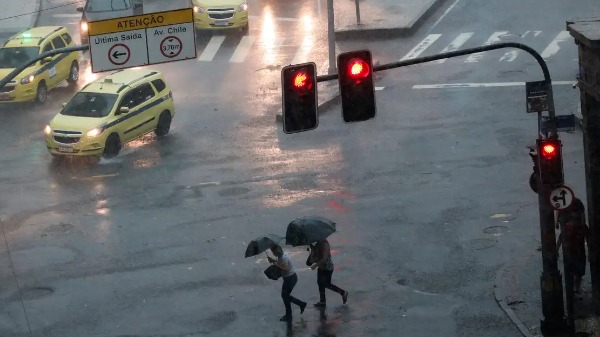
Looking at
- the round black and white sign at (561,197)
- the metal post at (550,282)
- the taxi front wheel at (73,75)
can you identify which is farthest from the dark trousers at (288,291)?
the taxi front wheel at (73,75)

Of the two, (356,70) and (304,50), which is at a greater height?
(356,70)

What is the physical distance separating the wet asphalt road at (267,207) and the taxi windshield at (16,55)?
1459 millimetres

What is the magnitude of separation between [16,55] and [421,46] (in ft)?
42.0

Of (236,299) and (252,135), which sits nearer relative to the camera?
(236,299)

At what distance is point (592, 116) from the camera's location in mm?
19156

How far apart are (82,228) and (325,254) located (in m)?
7.54

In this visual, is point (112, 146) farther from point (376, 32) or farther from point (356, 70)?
point (356, 70)

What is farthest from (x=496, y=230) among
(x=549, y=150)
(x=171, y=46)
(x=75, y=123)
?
(x=75, y=123)

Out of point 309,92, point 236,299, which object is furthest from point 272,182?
point 309,92

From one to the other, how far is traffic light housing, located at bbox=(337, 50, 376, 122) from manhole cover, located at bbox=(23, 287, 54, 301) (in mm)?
7974

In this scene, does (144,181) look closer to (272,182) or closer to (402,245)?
(272,182)

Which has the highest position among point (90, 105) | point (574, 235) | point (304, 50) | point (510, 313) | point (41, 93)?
point (304, 50)

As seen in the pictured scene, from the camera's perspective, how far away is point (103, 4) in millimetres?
43125

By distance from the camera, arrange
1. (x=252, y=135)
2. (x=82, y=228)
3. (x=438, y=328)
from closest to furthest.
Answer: (x=438, y=328), (x=82, y=228), (x=252, y=135)
